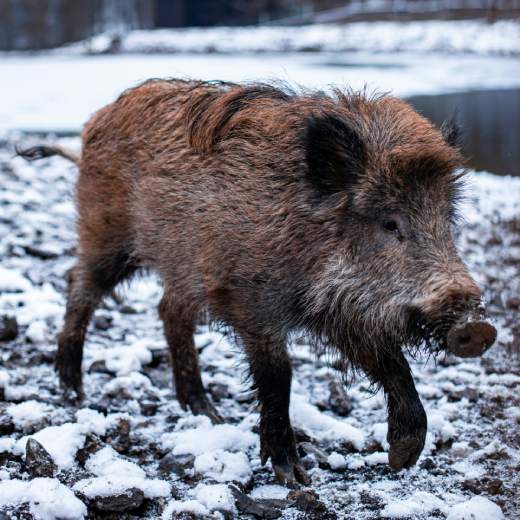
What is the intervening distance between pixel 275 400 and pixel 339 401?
0.76 metres

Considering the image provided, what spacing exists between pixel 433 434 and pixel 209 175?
1497 mm

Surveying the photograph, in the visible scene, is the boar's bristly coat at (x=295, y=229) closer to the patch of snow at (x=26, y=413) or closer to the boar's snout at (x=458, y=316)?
the boar's snout at (x=458, y=316)

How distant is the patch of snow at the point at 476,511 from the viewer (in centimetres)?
289

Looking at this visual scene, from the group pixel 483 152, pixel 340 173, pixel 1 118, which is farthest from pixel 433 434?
pixel 1 118

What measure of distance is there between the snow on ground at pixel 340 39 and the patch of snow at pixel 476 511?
20.9 meters

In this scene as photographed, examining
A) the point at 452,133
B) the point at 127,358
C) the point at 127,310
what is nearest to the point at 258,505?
the point at 127,358

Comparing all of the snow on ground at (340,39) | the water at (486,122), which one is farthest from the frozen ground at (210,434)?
the snow on ground at (340,39)

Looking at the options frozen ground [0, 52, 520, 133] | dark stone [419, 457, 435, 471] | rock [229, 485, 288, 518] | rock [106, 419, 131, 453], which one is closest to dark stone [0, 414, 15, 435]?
rock [106, 419, 131, 453]

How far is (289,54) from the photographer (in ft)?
88.6

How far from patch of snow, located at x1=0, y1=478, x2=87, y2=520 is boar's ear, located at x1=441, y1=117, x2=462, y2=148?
6.59ft

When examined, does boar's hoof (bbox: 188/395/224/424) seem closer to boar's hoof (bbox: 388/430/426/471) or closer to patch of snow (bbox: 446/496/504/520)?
boar's hoof (bbox: 388/430/426/471)

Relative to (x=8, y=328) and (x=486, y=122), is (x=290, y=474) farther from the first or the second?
(x=486, y=122)

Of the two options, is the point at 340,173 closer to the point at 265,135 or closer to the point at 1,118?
the point at 265,135

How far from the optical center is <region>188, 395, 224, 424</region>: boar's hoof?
3963mm
